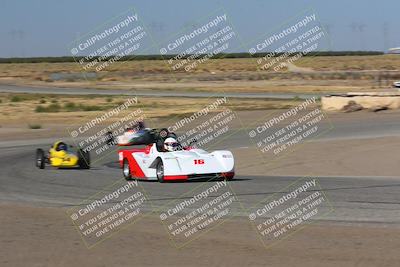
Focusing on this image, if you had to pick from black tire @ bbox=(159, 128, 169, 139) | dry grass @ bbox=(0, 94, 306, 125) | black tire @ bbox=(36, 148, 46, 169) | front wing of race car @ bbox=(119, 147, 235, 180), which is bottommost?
dry grass @ bbox=(0, 94, 306, 125)

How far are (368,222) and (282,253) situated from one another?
256 centimetres

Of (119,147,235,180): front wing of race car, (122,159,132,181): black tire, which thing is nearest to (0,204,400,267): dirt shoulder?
(119,147,235,180): front wing of race car

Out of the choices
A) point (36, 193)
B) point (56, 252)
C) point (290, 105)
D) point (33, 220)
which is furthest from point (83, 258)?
point (290, 105)

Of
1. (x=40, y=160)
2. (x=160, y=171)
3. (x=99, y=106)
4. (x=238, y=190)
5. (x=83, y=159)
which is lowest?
(x=99, y=106)

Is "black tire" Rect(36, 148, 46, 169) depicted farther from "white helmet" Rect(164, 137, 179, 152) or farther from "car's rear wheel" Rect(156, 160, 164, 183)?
"car's rear wheel" Rect(156, 160, 164, 183)

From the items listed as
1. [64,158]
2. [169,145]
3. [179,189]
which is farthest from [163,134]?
[64,158]

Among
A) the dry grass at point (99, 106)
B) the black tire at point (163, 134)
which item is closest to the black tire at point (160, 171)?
the black tire at point (163, 134)

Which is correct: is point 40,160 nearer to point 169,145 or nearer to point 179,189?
point 169,145

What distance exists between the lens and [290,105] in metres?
52.8

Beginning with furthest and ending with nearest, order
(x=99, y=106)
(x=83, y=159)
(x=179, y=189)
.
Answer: (x=99, y=106) → (x=83, y=159) → (x=179, y=189)


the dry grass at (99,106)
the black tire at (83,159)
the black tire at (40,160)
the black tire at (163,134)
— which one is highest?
the black tire at (40,160)

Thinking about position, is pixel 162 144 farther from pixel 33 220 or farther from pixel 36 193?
pixel 33 220

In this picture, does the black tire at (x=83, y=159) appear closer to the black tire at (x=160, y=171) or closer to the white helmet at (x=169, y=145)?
the white helmet at (x=169, y=145)

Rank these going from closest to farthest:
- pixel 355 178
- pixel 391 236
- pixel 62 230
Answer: pixel 391 236 < pixel 62 230 < pixel 355 178
